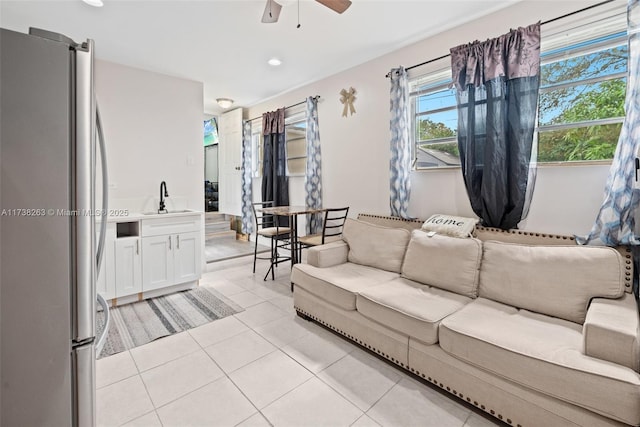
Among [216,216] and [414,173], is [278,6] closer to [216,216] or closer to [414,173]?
[414,173]

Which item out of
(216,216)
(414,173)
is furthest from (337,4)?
(216,216)

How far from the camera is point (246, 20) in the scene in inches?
103

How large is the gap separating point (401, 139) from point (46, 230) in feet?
9.27

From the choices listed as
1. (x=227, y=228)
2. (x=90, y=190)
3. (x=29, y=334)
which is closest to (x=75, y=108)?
(x=90, y=190)

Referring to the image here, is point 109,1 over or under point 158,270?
over

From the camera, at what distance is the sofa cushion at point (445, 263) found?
214cm

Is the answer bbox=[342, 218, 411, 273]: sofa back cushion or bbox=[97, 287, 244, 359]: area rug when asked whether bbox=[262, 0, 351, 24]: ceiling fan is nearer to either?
bbox=[342, 218, 411, 273]: sofa back cushion

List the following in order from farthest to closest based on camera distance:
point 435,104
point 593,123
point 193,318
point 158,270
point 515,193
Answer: point 158,270
point 435,104
point 193,318
point 515,193
point 593,123

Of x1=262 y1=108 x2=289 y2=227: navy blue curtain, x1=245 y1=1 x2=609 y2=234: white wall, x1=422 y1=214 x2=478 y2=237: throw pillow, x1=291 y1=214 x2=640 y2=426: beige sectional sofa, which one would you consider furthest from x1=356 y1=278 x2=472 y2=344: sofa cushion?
x1=262 y1=108 x2=289 y2=227: navy blue curtain

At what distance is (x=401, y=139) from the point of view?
9.93ft

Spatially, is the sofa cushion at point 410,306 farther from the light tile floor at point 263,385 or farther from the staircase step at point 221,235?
the staircase step at point 221,235

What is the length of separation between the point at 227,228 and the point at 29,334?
559 cm

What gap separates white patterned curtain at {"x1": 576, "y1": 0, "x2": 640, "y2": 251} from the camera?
5.86ft

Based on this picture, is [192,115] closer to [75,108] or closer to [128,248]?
[128,248]
